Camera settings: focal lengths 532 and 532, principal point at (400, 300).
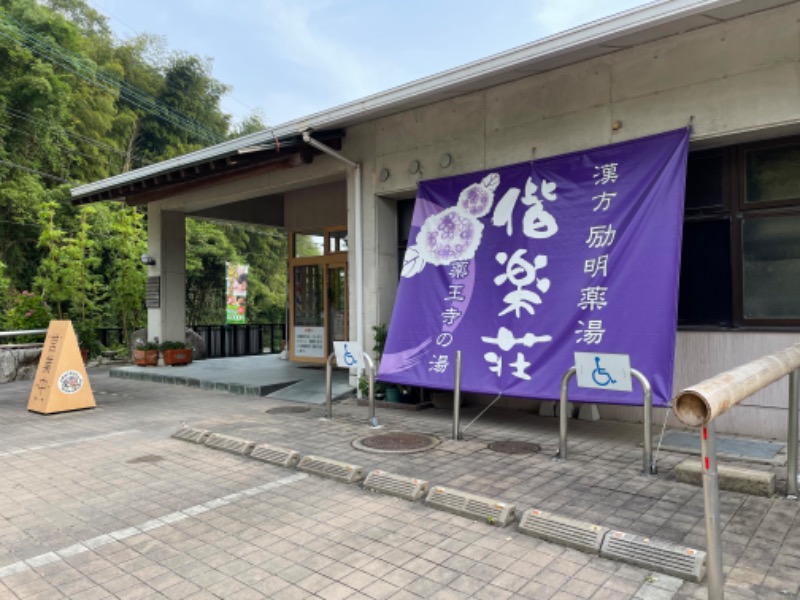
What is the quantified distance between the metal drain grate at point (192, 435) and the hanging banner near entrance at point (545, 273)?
250cm

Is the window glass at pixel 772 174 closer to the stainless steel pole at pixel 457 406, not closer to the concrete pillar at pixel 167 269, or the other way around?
the stainless steel pole at pixel 457 406

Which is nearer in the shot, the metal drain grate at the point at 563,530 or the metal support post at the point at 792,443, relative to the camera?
the metal drain grate at the point at 563,530

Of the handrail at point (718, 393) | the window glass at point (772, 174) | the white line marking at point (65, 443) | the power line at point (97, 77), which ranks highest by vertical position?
the power line at point (97, 77)

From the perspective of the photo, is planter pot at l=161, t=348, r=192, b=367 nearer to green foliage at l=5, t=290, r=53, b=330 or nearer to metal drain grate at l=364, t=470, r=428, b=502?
green foliage at l=5, t=290, r=53, b=330

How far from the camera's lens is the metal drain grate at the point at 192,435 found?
21.0ft

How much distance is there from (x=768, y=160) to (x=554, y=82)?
266 cm

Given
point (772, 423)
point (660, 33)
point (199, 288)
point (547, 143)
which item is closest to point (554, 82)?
point (547, 143)

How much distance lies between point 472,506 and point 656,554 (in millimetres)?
1318

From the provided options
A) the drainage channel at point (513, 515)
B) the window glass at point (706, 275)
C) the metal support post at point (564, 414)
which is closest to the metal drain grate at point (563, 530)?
the drainage channel at point (513, 515)

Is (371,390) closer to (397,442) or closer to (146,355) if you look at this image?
(397,442)

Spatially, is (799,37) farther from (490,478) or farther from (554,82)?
(490,478)

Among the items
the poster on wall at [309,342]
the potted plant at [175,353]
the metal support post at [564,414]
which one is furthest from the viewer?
the potted plant at [175,353]

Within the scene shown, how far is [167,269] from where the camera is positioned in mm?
13375

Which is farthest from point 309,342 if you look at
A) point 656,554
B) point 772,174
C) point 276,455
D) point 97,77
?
point 97,77
